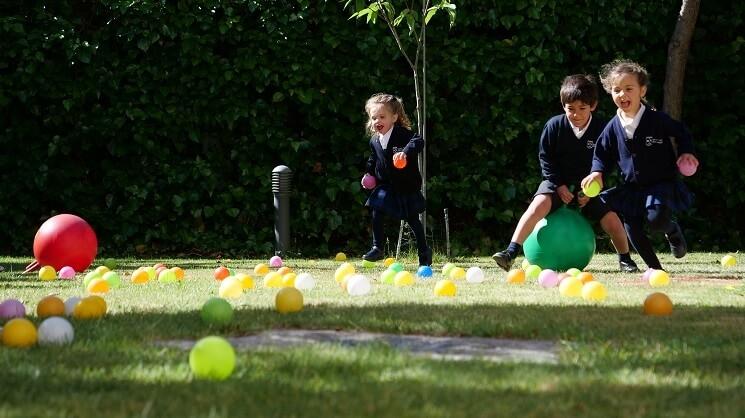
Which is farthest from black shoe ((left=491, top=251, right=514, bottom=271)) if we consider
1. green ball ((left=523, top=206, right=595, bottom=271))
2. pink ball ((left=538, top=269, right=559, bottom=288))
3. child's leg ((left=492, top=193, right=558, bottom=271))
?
pink ball ((left=538, top=269, right=559, bottom=288))

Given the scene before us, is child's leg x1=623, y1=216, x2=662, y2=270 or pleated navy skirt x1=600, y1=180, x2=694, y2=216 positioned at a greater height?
pleated navy skirt x1=600, y1=180, x2=694, y2=216

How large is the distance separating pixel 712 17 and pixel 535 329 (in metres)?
6.79

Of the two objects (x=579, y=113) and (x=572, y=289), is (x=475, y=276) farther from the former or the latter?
(x=579, y=113)

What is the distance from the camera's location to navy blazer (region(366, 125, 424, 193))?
7332mm

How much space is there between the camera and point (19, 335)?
3027 mm

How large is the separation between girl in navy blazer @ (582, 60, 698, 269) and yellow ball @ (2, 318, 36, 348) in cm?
386

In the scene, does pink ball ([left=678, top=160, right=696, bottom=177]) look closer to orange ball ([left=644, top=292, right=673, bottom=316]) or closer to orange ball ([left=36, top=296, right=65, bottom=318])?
orange ball ([left=644, top=292, right=673, bottom=316])

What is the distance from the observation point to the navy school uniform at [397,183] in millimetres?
7301

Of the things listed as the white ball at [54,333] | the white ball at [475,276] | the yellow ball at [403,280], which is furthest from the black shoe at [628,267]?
the white ball at [54,333]

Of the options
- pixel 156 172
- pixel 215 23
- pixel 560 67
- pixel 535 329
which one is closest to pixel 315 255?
pixel 156 172

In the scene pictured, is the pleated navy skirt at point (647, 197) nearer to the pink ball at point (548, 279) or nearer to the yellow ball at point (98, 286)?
the pink ball at point (548, 279)

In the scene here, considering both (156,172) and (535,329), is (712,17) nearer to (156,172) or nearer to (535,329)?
(156,172)

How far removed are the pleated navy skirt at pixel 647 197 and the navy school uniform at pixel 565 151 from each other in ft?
1.27

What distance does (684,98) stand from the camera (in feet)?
29.8
